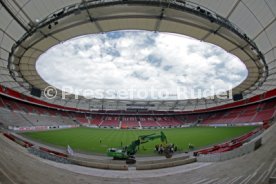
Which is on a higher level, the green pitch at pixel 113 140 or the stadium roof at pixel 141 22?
the stadium roof at pixel 141 22

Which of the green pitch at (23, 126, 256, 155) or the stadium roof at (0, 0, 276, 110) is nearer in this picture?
the stadium roof at (0, 0, 276, 110)

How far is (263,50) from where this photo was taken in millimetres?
20328

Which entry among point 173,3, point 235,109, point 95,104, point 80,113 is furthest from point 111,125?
point 173,3

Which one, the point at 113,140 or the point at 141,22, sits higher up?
the point at 141,22

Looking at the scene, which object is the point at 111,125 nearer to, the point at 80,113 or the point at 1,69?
the point at 80,113

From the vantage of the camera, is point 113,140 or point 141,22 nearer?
point 141,22

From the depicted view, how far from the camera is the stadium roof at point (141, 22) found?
14922mm

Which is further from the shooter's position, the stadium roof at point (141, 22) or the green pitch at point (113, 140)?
the green pitch at point (113, 140)

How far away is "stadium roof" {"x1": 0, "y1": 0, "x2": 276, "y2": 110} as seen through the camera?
14.9 metres

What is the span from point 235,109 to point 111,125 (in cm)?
3722

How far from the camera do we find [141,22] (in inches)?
719

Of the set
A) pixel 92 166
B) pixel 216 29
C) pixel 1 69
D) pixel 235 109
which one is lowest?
pixel 92 166

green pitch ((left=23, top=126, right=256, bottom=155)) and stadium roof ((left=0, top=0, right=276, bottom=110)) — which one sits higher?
stadium roof ((left=0, top=0, right=276, bottom=110))

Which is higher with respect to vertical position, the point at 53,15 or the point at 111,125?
the point at 53,15
